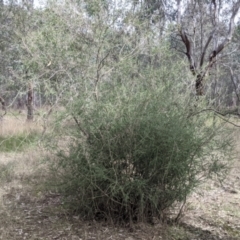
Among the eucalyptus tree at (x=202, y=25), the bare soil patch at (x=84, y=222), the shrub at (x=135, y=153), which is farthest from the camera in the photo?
the eucalyptus tree at (x=202, y=25)

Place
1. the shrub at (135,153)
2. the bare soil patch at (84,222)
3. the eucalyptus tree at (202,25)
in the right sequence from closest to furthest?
the shrub at (135,153) → the bare soil patch at (84,222) → the eucalyptus tree at (202,25)

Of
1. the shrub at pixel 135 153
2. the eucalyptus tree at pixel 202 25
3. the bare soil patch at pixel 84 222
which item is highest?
the eucalyptus tree at pixel 202 25

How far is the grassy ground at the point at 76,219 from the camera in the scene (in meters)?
3.30

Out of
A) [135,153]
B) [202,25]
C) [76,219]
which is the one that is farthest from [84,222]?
[202,25]

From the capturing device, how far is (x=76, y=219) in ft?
11.7

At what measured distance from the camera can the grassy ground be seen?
130 inches

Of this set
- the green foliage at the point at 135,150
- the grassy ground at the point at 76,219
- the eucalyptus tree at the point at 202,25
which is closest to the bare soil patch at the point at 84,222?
the grassy ground at the point at 76,219

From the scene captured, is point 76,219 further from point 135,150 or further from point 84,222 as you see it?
point 135,150


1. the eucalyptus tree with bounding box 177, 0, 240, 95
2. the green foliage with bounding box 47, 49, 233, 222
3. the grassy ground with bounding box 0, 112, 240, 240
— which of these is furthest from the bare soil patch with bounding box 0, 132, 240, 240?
the eucalyptus tree with bounding box 177, 0, 240, 95

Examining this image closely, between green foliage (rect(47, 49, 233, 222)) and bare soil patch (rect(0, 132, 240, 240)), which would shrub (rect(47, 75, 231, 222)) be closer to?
green foliage (rect(47, 49, 233, 222))

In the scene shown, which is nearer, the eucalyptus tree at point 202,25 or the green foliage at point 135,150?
the green foliage at point 135,150

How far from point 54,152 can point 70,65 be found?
93 centimetres

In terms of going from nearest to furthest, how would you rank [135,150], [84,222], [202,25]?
[135,150] → [84,222] → [202,25]

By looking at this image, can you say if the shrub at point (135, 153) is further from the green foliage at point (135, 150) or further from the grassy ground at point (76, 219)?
the grassy ground at point (76, 219)
